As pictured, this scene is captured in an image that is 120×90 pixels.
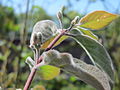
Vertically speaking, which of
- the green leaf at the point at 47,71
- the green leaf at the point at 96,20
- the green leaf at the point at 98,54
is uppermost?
the green leaf at the point at 96,20

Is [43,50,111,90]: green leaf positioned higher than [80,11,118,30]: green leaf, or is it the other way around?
[80,11,118,30]: green leaf

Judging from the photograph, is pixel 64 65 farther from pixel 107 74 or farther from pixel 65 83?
pixel 65 83

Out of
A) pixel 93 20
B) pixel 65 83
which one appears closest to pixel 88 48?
pixel 93 20

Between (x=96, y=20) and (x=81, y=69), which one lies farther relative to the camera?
(x=96, y=20)

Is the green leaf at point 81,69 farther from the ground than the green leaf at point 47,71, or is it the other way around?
the green leaf at point 81,69
